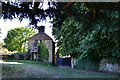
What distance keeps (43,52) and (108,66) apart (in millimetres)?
12125

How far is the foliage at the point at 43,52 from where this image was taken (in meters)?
26.7

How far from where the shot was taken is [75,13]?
170 inches

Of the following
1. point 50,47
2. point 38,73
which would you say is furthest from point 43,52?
point 38,73

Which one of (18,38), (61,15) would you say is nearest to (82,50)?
(61,15)

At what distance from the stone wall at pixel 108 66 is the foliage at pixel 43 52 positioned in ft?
35.1

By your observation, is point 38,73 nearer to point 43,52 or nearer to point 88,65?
point 88,65

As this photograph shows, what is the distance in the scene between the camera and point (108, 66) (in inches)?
639

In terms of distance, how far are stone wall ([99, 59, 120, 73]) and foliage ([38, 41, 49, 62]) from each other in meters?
10.7

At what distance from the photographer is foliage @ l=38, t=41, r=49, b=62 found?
26703mm

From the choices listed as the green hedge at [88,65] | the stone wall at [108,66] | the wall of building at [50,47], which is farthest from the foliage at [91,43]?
the wall of building at [50,47]

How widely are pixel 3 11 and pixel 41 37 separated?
2361 centimetres

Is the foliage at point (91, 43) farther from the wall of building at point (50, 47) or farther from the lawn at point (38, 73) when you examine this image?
the wall of building at point (50, 47)

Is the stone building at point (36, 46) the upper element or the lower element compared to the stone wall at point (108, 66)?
upper

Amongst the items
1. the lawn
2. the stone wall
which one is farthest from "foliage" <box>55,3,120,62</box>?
the lawn
